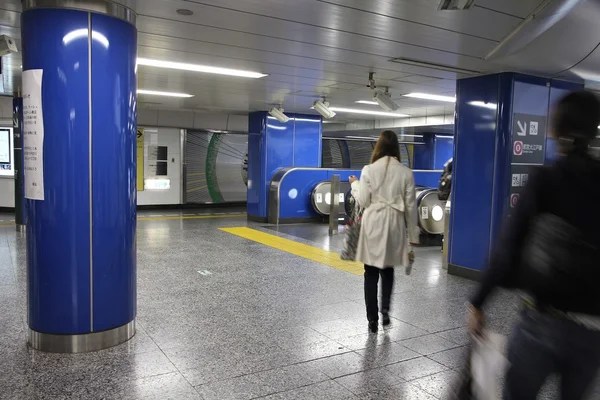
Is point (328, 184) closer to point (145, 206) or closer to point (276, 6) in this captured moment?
point (145, 206)

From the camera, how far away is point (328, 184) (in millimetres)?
11586

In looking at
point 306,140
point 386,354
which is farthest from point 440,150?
point 386,354

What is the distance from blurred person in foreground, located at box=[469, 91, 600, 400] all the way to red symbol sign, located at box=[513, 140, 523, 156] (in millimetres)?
4512

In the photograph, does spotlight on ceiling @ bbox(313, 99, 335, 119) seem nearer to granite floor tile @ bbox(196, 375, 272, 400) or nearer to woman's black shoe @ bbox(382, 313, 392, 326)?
woman's black shoe @ bbox(382, 313, 392, 326)

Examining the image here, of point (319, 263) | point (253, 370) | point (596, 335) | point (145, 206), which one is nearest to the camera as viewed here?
point (596, 335)

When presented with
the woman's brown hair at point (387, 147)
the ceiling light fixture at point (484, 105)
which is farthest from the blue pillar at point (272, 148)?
the woman's brown hair at point (387, 147)

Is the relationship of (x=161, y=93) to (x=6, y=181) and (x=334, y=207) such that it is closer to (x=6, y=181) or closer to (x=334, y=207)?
(x=334, y=207)

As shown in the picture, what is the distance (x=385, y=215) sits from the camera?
390cm

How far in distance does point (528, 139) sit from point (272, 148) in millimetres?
6533

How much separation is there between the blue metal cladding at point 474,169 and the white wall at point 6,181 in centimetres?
1092

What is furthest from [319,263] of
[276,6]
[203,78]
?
[276,6]

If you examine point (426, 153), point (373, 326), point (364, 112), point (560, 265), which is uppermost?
point (364, 112)

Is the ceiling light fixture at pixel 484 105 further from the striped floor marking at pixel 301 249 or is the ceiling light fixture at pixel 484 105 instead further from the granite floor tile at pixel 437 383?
the granite floor tile at pixel 437 383

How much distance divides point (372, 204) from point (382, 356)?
118 cm
